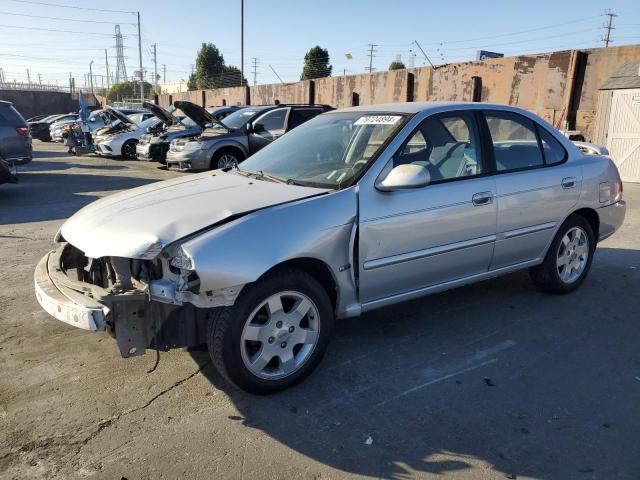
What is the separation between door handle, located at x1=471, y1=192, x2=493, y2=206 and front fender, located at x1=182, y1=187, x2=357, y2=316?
1.08 m

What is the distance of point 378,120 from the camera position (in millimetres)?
3951

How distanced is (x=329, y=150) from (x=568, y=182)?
220cm

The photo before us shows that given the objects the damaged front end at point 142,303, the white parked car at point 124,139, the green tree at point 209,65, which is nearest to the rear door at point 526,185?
the damaged front end at point 142,303

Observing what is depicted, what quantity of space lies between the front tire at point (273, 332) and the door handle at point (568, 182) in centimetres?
259

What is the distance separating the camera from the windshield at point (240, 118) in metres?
12.4

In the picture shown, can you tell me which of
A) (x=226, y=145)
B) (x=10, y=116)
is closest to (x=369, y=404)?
(x=226, y=145)

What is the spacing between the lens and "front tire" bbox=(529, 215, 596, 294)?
4.70m

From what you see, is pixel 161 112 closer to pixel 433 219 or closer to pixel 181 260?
pixel 433 219

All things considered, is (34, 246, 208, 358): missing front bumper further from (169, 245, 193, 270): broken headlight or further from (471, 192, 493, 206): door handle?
(471, 192, 493, 206): door handle

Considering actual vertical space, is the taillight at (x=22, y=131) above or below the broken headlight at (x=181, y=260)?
above

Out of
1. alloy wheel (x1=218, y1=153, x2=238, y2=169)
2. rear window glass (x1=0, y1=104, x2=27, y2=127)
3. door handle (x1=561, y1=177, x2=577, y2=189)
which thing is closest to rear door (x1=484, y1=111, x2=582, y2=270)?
door handle (x1=561, y1=177, x2=577, y2=189)

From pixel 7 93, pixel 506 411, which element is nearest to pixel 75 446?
pixel 506 411

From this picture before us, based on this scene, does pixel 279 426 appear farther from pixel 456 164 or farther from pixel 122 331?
pixel 456 164

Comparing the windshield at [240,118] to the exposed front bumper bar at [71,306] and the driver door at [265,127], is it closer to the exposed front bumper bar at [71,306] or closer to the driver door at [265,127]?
the driver door at [265,127]
